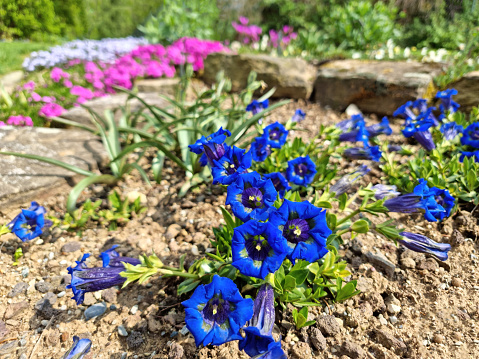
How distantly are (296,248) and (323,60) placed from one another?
4.50 m

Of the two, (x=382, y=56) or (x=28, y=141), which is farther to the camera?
(x=382, y=56)

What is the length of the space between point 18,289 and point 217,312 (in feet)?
4.38

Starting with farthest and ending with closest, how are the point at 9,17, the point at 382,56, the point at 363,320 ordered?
the point at 9,17 < the point at 382,56 < the point at 363,320

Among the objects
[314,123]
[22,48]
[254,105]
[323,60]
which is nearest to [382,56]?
[323,60]

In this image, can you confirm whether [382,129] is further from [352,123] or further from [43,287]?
[43,287]

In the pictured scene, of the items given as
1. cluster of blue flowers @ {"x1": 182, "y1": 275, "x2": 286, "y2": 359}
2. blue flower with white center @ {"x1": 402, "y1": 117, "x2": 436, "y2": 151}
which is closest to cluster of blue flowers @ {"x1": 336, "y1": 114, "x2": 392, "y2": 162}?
blue flower with white center @ {"x1": 402, "y1": 117, "x2": 436, "y2": 151}

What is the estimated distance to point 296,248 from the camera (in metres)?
1.17

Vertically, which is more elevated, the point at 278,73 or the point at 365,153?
the point at 278,73

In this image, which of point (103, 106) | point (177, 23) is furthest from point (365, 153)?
point (177, 23)

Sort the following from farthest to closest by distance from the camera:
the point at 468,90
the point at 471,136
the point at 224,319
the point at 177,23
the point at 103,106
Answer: the point at 177,23
the point at 103,106
the point at 468,90
the point at 471,136
the point at 224,319

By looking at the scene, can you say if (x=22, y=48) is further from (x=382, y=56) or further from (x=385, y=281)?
(x=385, y=281)

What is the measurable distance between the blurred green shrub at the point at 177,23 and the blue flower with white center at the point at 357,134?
5044 millimetres

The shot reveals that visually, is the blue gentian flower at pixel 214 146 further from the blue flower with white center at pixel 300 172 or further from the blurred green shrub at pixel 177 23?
the blurred green shrub at pixel 177 23

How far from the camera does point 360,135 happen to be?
2.25 meters
